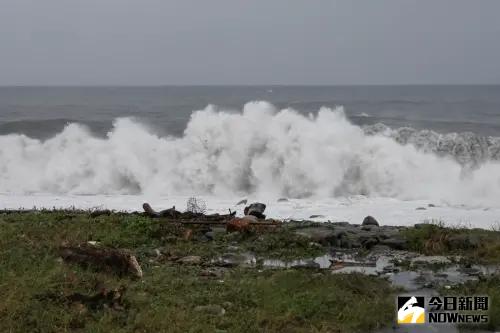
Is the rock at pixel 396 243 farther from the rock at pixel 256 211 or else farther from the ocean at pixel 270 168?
the ocean at pixel 270 168

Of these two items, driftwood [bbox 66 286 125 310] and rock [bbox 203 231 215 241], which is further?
rock [bbox 203 231 215 241]

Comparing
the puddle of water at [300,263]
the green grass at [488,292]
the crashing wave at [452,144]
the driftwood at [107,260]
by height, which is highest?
the crashing wave at [452,144]

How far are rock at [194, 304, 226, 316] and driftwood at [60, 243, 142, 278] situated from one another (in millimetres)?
1374

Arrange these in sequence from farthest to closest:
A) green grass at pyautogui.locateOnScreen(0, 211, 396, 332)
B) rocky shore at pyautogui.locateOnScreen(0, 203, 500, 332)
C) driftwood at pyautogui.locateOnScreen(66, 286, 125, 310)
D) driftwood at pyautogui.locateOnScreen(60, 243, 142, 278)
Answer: driftwood at pyautogui.locateOnScreen(60, 243, 142, 278)
driftwood at pyautogui.locateOnScreen(66, 286, 125, 310)
rocky shore at pyautogui.locateOnScreen(0, 203, 500, 332)
green grass at pyautogui.locateOnScreen(0, 211, 396, 332)

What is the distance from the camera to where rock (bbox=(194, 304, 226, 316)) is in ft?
19.8

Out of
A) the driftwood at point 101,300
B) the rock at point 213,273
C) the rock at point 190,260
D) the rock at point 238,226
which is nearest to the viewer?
the driftwood at point 101,300

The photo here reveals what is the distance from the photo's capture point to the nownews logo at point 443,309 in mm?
6039

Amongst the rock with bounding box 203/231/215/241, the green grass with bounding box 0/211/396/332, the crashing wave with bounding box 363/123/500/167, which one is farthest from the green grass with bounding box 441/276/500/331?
the crashing wave with bounding box 363/123/500/167

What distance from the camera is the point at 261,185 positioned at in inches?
725

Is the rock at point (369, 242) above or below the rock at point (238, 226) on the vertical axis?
below

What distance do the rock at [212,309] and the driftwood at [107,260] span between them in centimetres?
137

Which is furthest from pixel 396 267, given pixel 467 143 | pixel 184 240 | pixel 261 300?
pixel 467 143

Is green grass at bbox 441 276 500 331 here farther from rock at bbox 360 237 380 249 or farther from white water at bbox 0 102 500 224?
white water at bbox 0 102 500 224

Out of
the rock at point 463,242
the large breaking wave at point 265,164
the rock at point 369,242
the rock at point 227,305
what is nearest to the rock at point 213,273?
the rock at point 227,305
